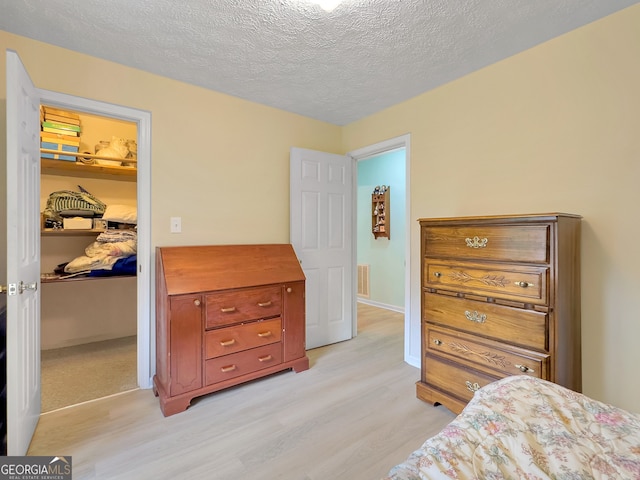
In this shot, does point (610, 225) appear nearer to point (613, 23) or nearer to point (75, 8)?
point (613, 23)

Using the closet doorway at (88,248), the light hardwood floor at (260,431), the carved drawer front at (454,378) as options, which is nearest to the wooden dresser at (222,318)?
the light hardwood floor at (260,431)

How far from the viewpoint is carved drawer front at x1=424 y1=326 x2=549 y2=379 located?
5.26ft

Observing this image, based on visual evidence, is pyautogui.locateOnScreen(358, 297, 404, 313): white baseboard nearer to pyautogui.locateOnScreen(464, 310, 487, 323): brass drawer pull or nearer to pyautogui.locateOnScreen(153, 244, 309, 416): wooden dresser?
pyautogui.locateOnScreen(153, 244, 309, 416): wooden dresser

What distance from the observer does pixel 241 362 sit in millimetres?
2289

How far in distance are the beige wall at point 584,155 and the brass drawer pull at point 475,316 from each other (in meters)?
0.61

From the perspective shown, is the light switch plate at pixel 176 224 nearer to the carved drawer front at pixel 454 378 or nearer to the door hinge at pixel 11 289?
the door hinge at pixel 11 289

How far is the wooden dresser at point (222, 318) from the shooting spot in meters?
2.03

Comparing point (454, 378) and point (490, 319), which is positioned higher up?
point (490, 319)

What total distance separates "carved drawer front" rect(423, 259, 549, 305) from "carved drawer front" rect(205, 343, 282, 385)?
1.34 m

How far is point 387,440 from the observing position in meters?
1.74

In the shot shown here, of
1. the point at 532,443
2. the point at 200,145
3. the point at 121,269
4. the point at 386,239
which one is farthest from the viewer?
the point at 386,239

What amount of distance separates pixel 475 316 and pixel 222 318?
5.62 ft

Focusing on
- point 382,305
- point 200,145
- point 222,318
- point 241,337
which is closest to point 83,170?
point 200,145

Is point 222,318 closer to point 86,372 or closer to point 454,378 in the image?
point 86,372
